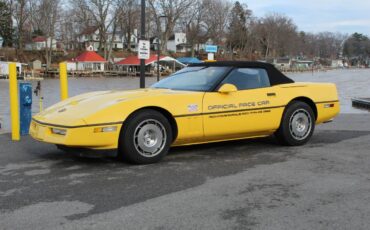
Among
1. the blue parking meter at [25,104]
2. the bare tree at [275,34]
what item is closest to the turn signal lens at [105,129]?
the blue parking meter at [25,104]

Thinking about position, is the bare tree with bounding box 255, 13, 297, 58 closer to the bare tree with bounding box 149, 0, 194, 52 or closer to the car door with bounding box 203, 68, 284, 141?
the bare tree with bounding box 149, 0, 194, 52

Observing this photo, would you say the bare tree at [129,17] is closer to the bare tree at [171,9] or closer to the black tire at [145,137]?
the bare tree at [171,9]

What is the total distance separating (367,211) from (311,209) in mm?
495

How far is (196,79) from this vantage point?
7.45m

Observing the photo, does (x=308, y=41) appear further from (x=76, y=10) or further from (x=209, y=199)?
(x=209, y=199)

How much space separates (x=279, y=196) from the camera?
498cm

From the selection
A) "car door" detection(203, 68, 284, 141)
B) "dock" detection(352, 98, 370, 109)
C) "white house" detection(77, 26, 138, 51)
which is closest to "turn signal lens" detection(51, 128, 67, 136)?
"car door" detection(203, 68, 284, 141)

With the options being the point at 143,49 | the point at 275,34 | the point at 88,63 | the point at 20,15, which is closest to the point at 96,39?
the point at 20,15

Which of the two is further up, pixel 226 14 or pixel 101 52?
pixel 226 14

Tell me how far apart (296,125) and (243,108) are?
3.90 ft

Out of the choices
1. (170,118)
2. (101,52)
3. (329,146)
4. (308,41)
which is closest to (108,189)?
(170,118)

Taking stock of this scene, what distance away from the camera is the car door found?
6.92m

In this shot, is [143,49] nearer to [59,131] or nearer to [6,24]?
[59,131]

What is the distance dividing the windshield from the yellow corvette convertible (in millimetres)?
15
